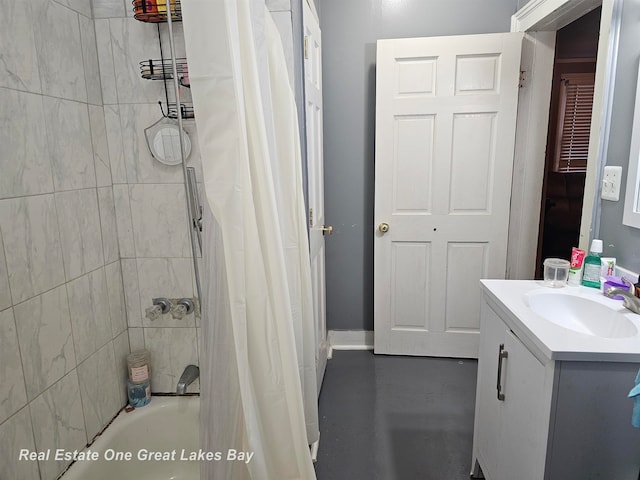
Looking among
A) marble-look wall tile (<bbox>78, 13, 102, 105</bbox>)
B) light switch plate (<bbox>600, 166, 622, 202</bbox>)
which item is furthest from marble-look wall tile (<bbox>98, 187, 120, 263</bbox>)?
light switch plate (<bbox>600, 166, 622, 202</bbox>)

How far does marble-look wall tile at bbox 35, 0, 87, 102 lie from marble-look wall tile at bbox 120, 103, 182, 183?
0.58 feet

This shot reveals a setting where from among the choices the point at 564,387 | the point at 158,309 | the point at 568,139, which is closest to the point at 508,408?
the point at 564,387

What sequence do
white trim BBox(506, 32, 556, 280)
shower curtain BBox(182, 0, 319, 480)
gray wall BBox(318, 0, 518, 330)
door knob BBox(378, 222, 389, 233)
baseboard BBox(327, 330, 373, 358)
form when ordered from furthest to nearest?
baseboard BBox(327, 330, 373, 358)
door knob BBox(378, 222, 389, 233)
gray wall BBox(318, 0, 518, 330)
white trim BBox(506, 32, 556, 280)
shower curtain BBox(182, 0, 319, 480)

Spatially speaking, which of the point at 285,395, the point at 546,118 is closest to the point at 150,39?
the point at 285,395

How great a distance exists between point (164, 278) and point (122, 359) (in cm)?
40

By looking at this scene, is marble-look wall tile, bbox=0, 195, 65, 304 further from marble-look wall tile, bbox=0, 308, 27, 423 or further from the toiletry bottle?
the toiletry bottle

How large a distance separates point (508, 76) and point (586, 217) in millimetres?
1066

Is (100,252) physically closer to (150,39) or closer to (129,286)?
(129,286)

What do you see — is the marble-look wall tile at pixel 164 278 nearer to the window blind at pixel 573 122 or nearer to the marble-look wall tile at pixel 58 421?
the marble-look wall tile at pixel 58 421

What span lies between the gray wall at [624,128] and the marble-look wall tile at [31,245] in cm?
198

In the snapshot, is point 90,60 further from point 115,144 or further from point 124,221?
point 124,221

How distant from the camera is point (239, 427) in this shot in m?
1.10

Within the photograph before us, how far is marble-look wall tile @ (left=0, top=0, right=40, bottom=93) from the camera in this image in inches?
46.5

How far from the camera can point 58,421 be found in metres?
1.38
